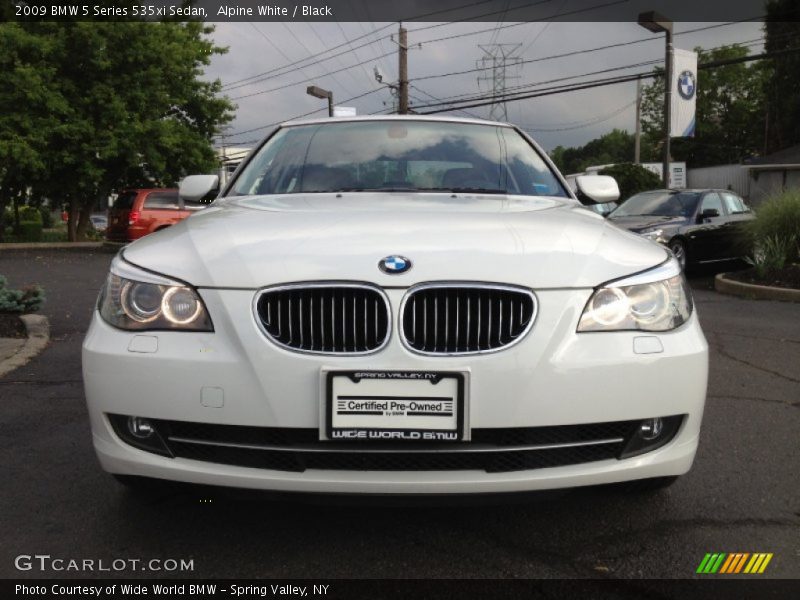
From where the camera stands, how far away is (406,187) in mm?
3676

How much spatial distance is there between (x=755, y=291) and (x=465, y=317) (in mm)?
9439

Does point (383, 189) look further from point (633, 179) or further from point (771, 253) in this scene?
point (633, 179)

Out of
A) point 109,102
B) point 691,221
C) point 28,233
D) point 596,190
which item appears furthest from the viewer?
point 28,233

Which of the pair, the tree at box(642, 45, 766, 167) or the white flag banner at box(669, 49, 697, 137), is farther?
the tree at box(642, 45, 766, 167)

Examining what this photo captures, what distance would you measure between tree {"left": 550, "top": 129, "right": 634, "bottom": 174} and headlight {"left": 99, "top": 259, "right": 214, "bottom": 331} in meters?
109

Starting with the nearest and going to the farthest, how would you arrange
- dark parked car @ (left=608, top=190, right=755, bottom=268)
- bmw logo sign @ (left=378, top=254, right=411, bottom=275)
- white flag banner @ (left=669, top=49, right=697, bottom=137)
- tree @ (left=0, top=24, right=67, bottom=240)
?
bmw logo sign @ (left=378, top=254, right=411, bottom=275), dark parked car @ (left=608, top=190, right=755, bottom=268), white flag banner @ (left=669, top=49, right=697, bottom=137), tree @ (left=0, top=24, right=67, bottom=240)

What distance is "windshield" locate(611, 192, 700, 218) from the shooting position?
1365cm

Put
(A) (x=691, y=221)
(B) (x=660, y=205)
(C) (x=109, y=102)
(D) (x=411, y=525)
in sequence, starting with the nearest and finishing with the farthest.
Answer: (D) (x=411, y=525)
(A) (x=691, y=221)
(B) (x=660, y=205)
(C) (x=109, y=102)

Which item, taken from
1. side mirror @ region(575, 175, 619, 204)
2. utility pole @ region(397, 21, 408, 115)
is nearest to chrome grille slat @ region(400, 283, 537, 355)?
side mirror @ region(575, 175, 619, 204)

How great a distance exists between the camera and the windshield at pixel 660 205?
13.7 m

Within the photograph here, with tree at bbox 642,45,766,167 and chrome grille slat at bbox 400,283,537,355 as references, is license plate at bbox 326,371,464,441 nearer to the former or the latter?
chrome grille slat at bbox 400,283,537,355

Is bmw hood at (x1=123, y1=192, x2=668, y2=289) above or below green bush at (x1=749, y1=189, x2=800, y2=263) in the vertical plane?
above

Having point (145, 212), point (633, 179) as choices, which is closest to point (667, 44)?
point (633, 179)

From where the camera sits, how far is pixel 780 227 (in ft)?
38.5
